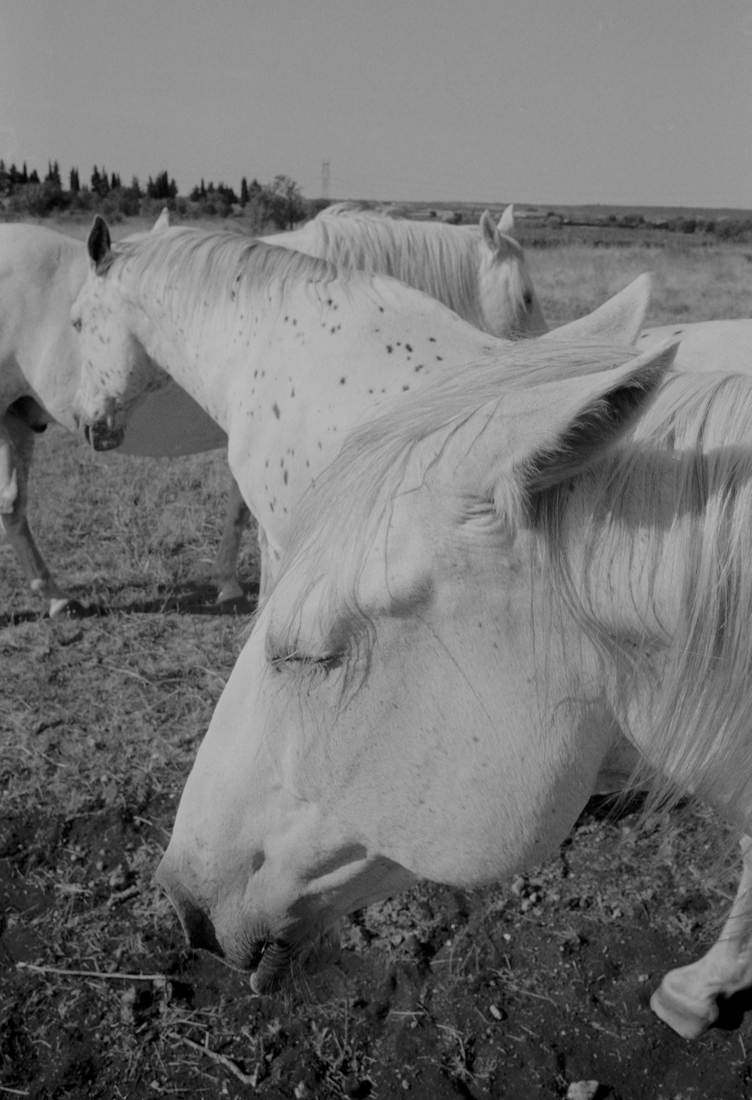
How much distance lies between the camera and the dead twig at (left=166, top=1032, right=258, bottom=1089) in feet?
6.77

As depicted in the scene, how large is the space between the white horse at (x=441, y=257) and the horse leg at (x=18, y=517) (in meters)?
2.05

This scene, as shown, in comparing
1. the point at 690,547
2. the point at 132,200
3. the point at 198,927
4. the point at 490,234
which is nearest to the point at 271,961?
the point at 198,927

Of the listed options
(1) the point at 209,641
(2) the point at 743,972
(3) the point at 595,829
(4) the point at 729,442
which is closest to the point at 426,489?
(4) the point at 729,442

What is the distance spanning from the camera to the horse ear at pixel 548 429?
92 cm

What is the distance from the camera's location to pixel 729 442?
1.02 m

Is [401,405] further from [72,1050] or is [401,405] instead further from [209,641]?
[209,641]

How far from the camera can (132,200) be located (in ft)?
95.2

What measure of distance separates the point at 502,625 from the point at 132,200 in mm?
31960

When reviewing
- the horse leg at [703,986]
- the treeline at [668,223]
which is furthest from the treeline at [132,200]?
the horse leg at [703,986]

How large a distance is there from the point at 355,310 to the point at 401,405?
5.25 ft

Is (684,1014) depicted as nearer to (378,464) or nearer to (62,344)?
(378,464)

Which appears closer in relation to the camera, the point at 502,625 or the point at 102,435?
the point at 502,625

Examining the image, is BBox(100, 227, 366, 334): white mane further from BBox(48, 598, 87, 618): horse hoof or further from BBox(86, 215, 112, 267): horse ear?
BBox(48, 598, 87, 618): horse hoof

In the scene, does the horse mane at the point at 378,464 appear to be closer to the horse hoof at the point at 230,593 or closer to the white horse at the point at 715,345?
the white horse at the point at 715,345
